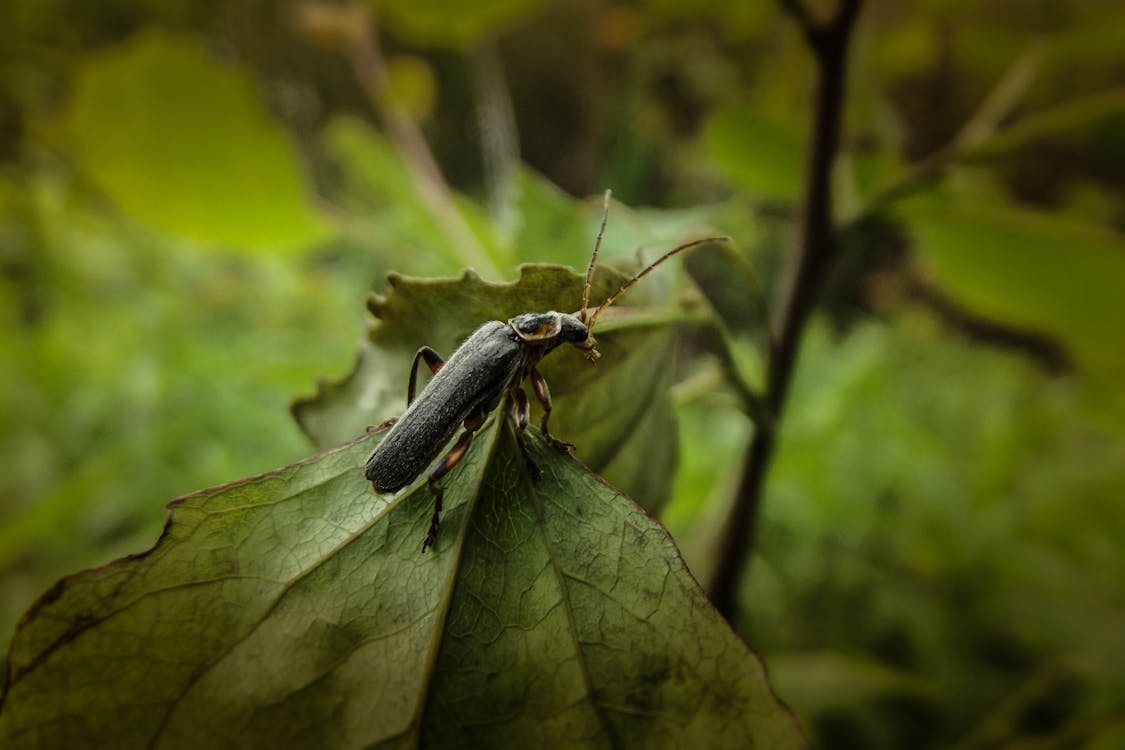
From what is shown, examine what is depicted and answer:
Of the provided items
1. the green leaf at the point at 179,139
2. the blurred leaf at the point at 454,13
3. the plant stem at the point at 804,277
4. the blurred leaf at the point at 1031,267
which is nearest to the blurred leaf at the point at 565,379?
the plant stem at the point at 804,277

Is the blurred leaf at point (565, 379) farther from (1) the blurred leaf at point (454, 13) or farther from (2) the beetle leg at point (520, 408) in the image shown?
(1) the blurred leaf at point (454, 13)

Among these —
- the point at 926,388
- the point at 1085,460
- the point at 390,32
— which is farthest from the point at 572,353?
the point at 390,32

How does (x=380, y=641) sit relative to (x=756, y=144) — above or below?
below

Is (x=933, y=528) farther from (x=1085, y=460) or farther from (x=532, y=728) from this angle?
(x=532, y=728)

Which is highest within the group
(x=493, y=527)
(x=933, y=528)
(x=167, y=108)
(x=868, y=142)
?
(x=868, y=142)

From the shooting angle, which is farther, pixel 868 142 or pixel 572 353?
pixel 868 142

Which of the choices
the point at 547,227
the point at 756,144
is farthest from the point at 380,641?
the point at 756,144

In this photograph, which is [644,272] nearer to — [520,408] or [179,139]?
[520,408]

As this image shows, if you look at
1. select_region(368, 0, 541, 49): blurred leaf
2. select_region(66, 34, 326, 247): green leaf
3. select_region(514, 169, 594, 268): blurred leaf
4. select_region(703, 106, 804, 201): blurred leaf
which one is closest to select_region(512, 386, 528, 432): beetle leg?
select_region(514, 169, 594, 268): blurred leaf
